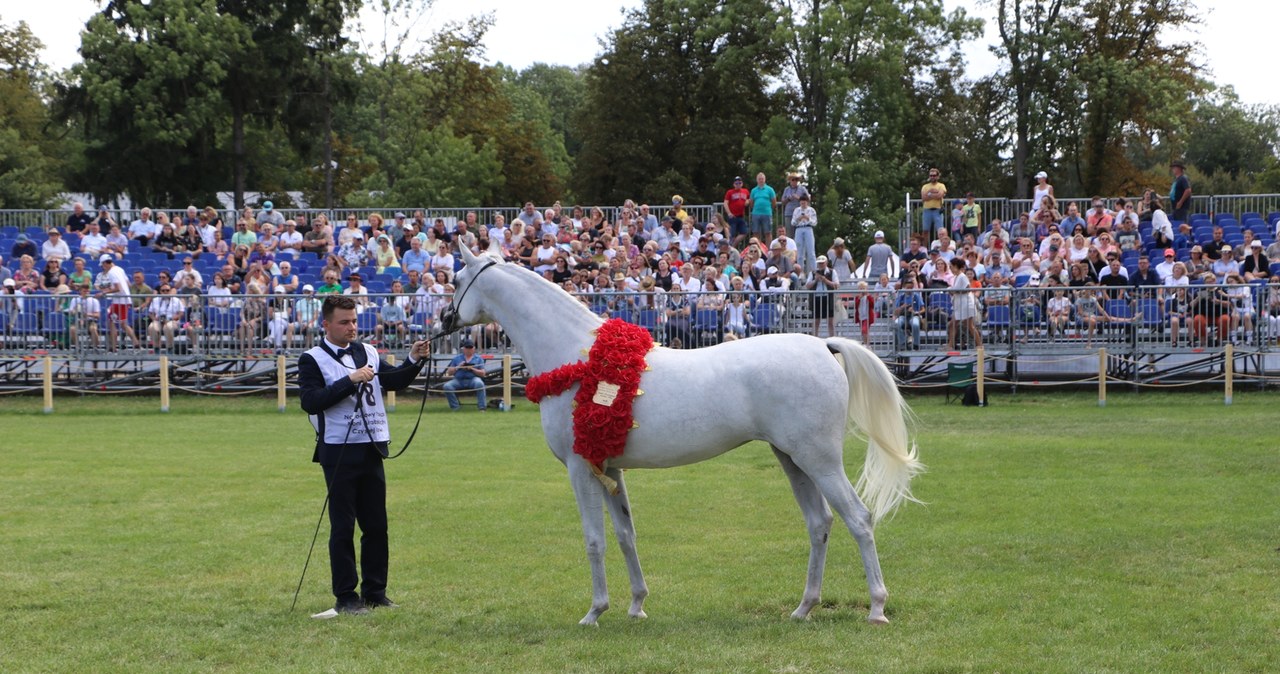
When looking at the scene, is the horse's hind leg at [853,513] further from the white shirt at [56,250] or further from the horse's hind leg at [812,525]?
the white shirt at [56,250]

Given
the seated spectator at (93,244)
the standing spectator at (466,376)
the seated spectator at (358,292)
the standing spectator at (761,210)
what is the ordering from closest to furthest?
the standing spectator at (466,376) < the seated spectator at (358,292) < the seated spectator at (93,244) < the standing spectator at (761,210)

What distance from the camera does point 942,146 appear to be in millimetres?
55750

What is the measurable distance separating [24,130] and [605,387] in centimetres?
6229

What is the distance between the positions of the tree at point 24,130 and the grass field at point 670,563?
39.9 meters

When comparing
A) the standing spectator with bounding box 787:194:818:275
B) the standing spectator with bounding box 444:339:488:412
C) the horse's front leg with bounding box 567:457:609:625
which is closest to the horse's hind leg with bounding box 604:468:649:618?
the horse's front leg with bounding box 567:457:609:625

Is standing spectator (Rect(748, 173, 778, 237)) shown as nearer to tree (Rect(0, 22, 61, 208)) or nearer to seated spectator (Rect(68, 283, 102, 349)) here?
seated spectator (Rect(68, 283, 102, 349))

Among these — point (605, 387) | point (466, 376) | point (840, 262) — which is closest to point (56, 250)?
point (466, 376)

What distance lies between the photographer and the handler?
896cm

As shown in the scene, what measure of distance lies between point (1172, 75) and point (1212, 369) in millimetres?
33951


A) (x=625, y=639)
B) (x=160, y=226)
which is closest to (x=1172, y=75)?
(x=160, y=226)

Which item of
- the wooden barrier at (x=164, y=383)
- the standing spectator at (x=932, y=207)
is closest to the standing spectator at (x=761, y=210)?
the standing spectator at (x=932, y=207)

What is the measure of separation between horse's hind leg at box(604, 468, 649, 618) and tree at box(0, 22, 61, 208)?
155 ft

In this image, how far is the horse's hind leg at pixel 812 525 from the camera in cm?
861

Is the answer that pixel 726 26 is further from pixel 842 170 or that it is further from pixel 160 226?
pixel 160 226
